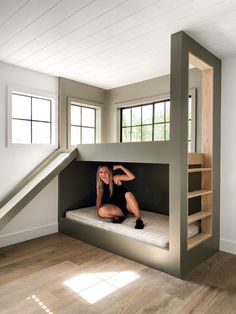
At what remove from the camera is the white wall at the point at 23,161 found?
3.07 m

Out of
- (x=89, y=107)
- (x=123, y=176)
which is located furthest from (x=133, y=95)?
(x=123, y=176)

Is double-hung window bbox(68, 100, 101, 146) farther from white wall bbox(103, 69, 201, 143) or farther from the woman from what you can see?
the woman

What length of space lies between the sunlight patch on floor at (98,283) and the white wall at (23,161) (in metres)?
1.39

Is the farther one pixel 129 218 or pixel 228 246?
pixel 129 218

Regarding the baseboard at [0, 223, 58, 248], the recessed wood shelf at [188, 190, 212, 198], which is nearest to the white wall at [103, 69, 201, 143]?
the recessed wood shelf at [188, 190, 212, 198]

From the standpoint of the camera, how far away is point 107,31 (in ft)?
7.29

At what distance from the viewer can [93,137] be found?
14.1 ft

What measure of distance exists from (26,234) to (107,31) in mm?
2786

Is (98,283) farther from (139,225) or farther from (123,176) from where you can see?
(123,176)

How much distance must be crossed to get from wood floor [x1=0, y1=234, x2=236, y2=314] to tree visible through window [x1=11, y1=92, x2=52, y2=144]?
Answer: 155 cm

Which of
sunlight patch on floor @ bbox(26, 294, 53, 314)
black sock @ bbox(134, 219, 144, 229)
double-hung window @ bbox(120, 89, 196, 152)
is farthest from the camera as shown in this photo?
double-hung window @ bbox(120, 89, 196, 152)

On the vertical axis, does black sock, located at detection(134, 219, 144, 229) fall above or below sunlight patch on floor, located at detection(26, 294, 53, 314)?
above

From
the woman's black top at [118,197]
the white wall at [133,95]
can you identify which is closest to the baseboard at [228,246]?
the woman's black top at [118,197]

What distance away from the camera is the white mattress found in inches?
99.6
